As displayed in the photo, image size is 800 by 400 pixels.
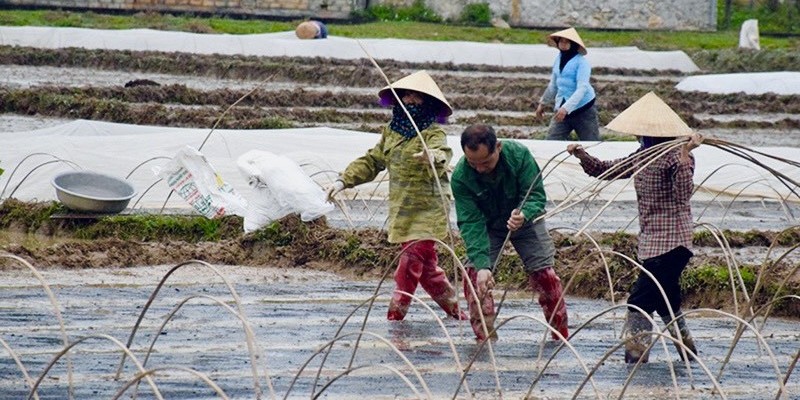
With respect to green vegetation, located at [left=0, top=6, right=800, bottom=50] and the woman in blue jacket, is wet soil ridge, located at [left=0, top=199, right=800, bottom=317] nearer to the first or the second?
the woman in blue jacket

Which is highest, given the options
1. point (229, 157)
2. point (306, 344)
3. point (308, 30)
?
point (306, 344)

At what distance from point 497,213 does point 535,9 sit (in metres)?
25.8

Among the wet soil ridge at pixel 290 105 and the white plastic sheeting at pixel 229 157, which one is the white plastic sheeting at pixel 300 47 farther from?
the white plastic sheeting at pixel 229 157

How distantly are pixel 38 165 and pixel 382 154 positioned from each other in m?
3.86

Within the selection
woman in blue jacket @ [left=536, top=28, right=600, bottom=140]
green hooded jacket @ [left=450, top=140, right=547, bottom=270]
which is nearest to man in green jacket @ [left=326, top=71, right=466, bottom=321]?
green hooded jacket @ [left=450, top=140, right=547, bottom=270]

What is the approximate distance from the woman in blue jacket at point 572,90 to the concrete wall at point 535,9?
1942 cm

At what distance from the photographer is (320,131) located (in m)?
12.4

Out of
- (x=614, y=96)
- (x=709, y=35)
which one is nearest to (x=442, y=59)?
(x=614, y=96)

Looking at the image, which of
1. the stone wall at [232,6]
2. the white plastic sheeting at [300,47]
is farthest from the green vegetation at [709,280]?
the stone wall at [232,6]

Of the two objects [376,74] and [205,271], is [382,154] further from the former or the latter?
[376,74]

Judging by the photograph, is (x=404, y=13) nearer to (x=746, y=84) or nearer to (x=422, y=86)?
(x=746, y=84)

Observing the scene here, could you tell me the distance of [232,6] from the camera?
3053 cm

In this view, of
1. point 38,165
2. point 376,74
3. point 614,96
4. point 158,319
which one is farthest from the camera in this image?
point 376,74

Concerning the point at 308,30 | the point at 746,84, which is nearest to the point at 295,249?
the point at 746,84
